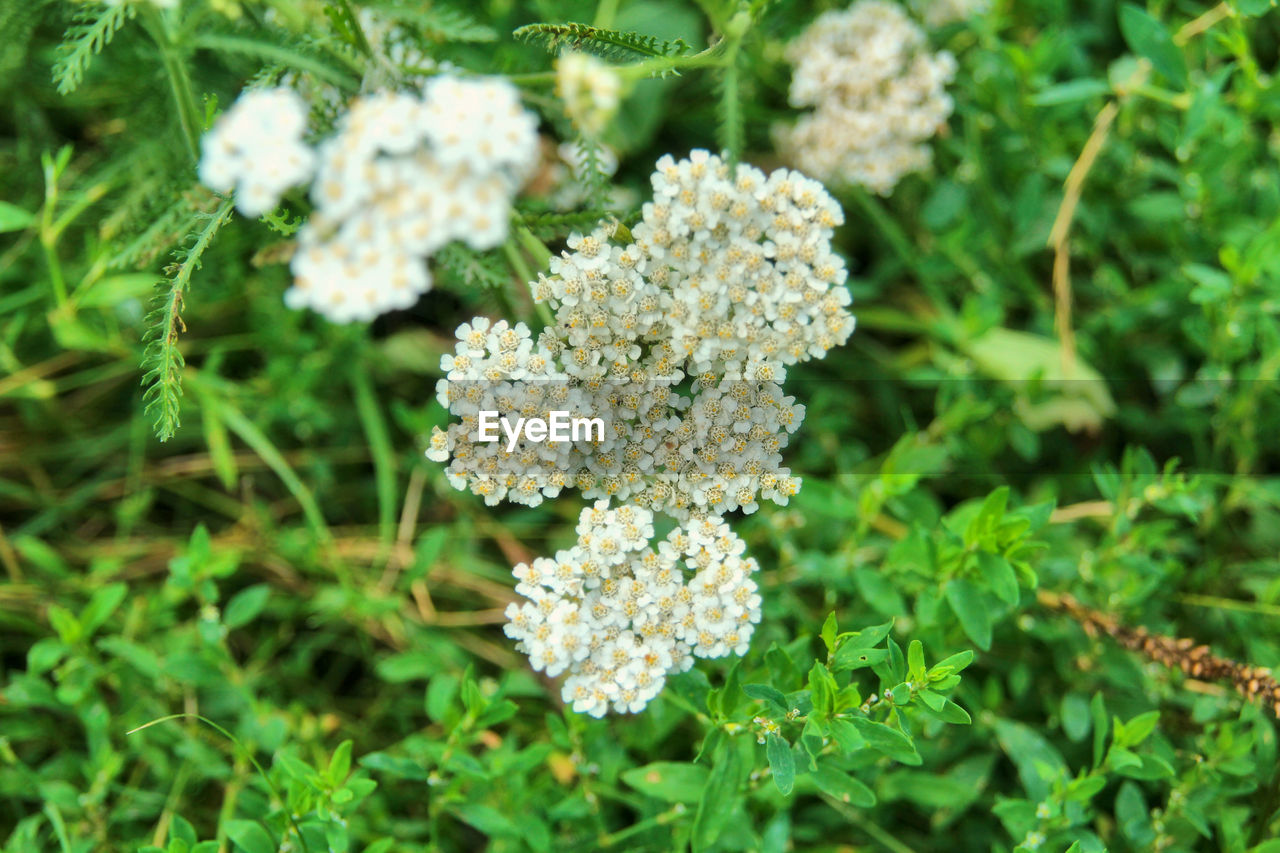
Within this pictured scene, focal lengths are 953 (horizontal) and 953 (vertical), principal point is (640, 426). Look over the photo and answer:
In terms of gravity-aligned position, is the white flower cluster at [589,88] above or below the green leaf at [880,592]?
above

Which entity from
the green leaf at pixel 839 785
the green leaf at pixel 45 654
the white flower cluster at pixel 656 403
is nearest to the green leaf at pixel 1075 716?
the green leaf at pixel 839 785

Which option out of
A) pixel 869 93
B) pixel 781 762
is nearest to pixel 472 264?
pixel 781 762

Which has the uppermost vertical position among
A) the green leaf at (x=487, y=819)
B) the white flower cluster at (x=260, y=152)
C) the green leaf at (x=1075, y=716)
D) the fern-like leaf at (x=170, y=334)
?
the white flower cluster at (x=260, y=152)

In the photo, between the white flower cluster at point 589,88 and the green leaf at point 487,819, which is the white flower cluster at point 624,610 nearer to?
the green leaf at point 487,819

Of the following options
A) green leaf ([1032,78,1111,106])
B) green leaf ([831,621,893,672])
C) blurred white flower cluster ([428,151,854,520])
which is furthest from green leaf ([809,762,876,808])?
green leaf ([1032,78,1111,106])

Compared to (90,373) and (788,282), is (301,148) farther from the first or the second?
(90,373)

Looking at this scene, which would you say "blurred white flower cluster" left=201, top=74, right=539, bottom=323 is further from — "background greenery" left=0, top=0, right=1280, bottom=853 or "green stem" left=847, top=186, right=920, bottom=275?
"green stem" left=847, top=186, right=920, bottom=275

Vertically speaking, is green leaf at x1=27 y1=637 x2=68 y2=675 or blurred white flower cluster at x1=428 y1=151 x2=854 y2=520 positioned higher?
blurred white flower cluster at x1=428 y1=151 x2=854 y2=520

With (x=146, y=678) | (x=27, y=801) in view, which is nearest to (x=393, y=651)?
(x=146, y=678)
